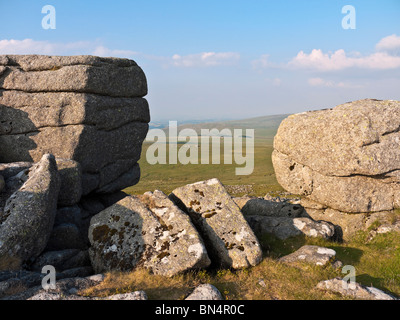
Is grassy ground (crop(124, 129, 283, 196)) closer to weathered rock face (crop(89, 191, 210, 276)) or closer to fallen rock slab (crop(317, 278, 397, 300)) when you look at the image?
weathered rock face (crop(89, 191, 210, 276))

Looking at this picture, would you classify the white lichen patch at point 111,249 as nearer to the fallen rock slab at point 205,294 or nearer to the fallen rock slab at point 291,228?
the fallen rock slab at point 205,294

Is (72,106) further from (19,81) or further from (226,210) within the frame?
(226,210)

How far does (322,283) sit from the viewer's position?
13.5m

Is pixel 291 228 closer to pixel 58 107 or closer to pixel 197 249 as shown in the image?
pixel 197 249

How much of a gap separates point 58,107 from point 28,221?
1092 centimetres

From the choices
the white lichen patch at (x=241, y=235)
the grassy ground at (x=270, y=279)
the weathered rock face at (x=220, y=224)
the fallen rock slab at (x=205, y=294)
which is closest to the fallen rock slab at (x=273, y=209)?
the grassy ground at (x=270, y=279)

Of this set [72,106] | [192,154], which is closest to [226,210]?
[72,106]

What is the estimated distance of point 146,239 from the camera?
16.0 metres

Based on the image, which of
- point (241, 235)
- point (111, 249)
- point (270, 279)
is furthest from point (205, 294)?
point (111, 249)

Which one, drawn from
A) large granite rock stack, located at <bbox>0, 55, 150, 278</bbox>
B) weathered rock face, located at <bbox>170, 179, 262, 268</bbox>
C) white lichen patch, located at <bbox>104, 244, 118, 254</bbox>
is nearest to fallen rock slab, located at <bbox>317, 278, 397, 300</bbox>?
weathered rock face, located at <bbox>170, 179, 262, 268</bbox>

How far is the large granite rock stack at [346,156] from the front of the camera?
830 inches

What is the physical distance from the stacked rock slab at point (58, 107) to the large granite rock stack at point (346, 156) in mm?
14754

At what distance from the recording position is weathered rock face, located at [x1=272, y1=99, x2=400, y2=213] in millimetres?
21078
